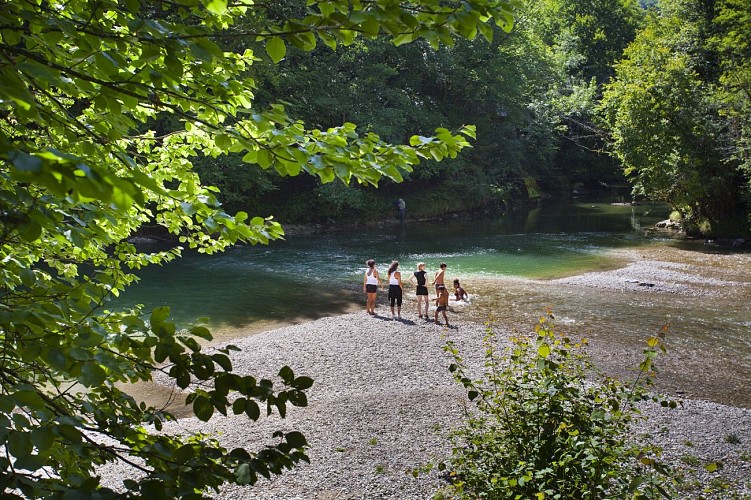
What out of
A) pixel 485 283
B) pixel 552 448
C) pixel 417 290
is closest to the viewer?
pixel 552 448

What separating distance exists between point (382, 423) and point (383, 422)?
0.16 ft

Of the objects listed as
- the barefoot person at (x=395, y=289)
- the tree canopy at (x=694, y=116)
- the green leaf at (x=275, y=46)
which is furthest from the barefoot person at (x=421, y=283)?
the tree canopy at (x=694, y=116)

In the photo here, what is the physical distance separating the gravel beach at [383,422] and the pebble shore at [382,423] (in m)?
0.02

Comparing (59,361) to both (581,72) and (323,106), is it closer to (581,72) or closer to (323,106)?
(323,106)

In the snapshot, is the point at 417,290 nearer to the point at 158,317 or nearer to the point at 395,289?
the point at 395,289

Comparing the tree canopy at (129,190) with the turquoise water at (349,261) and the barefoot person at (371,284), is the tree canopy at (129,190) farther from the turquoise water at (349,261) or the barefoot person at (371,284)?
the turquoise water at (349,261)

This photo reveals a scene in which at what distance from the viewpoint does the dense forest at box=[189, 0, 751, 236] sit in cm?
2919

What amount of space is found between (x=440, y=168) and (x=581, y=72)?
24.7 metres

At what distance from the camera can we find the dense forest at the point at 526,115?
2919cm

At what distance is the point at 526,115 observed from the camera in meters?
46.8

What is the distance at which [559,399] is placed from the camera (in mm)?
5672

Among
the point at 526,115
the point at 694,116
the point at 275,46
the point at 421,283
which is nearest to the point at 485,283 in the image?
the point at 421,283

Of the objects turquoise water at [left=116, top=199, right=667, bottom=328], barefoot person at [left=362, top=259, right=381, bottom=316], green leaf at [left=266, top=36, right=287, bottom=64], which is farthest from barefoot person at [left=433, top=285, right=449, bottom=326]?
green leaf at [left=266, top=36, right=287, bottom=64]

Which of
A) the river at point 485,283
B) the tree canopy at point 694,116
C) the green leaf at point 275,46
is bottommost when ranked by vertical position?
the river at point 485,283
